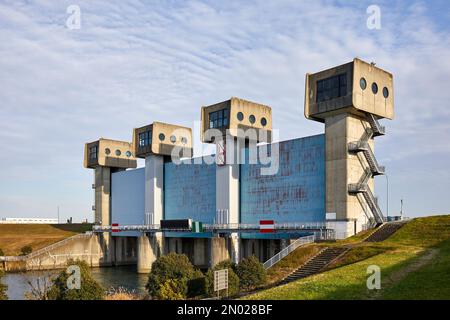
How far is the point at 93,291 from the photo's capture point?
104 ft

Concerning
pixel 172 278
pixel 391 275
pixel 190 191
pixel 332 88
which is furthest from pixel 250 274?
pixel 190 191

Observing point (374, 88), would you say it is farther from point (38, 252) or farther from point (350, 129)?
point (38, 252)

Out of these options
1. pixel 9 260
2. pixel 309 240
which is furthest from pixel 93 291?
pixel 9 260

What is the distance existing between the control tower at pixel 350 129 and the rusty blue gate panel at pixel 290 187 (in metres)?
2.99

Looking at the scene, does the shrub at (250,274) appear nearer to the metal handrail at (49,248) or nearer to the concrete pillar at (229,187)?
the concrete pillar at (229,187)

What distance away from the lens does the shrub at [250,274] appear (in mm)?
39125

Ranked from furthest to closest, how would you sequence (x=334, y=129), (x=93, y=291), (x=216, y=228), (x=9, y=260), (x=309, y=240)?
(x=9, y=260) → (x=216, y=228) → (x=334, y=129) → (x=309, y=240) → (x=93, y=291)

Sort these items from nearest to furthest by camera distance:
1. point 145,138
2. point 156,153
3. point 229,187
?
point 229,187 → point 156,153 → point 145,138

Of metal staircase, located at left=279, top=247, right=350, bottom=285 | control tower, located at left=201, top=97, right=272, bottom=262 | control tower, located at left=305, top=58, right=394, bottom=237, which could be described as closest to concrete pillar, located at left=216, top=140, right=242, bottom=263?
control tower, located at left=201, top=97, right=272, bottom=262

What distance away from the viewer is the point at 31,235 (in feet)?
389

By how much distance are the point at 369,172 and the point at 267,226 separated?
16.5m

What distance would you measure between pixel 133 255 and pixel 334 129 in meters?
65.9
